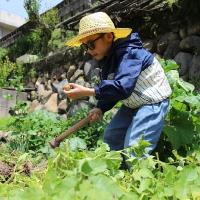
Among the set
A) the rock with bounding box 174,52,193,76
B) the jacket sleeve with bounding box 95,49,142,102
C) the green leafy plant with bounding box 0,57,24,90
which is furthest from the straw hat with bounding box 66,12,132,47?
the green leafy plant with bounding box 0,57,24,90

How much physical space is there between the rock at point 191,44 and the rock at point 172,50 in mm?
186

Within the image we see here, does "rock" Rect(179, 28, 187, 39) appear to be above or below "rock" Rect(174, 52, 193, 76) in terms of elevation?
above

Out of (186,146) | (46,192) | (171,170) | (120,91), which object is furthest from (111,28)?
(46,192)

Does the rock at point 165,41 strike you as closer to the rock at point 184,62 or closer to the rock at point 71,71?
the rock at point 184,62

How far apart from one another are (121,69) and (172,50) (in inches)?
212

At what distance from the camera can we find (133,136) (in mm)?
3016

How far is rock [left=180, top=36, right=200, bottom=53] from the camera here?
24.9ft

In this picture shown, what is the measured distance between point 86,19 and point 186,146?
1.00 m

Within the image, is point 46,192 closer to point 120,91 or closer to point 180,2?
point 120,91

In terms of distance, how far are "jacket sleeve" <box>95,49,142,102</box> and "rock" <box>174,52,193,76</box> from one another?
475cm

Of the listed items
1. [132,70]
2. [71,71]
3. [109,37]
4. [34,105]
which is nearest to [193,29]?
[71,71]

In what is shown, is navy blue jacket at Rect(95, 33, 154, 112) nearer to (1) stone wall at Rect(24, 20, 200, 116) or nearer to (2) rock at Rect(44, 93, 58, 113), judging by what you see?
(1) stone wall at Rect(24, 20, 200, 116)

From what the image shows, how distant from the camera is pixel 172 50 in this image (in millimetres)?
8125

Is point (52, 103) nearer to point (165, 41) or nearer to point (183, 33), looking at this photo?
point (165, 41)
